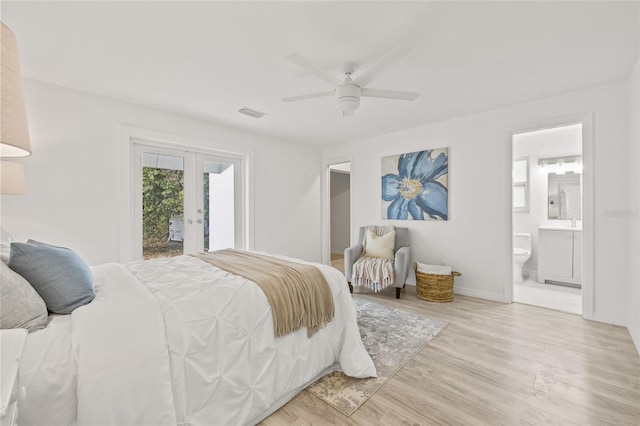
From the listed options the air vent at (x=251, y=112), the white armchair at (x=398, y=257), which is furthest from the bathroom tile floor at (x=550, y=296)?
the air vent at (x=251, y=112)

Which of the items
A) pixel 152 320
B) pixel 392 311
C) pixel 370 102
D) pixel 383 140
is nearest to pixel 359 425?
pixel 152 320

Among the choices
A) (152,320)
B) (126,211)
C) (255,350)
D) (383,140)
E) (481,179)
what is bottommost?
(255,350)

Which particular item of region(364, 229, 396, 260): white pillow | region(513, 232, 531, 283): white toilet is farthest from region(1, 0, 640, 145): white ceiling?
region(513, 232, 531, 283): white toilet

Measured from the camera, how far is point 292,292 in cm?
175

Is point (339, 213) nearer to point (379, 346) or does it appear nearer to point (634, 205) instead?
point (379, 346)

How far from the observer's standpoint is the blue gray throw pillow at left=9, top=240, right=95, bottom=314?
1.20m

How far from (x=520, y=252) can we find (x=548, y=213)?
91cm

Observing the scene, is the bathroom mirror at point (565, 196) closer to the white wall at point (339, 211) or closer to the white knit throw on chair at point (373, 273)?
the white knit throw on chair at point (373, 273)

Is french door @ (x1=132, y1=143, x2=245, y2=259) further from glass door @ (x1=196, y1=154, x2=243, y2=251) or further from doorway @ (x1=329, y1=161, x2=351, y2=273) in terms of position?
doorway @ (x1=329, y1=161, x2=351, y2=273)

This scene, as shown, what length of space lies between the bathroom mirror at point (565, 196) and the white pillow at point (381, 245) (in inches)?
115

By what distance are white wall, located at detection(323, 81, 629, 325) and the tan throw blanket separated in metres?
2.59

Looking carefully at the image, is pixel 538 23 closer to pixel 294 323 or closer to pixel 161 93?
pixel 294 323

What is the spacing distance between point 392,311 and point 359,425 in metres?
1.71

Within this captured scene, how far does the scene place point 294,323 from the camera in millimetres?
1701
